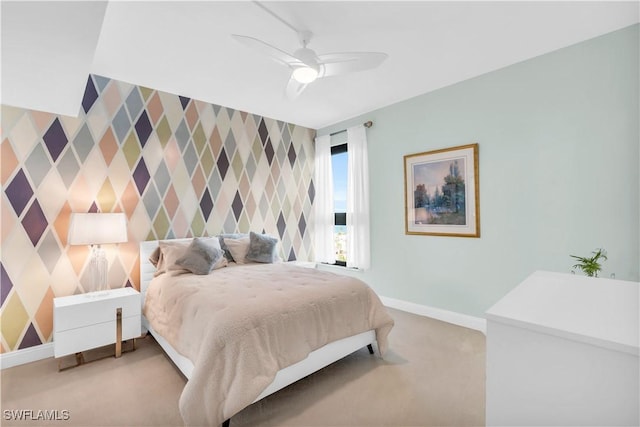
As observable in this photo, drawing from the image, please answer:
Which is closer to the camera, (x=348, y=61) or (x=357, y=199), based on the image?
(x=348, y=61)

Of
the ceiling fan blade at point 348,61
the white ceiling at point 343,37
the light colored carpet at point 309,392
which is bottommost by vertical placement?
the light colored carpet at point 309,392

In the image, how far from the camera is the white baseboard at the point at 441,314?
3.24 metres

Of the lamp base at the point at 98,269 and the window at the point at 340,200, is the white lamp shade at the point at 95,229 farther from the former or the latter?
the window at the point at 340,200

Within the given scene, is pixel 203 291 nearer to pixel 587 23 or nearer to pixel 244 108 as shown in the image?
pixel 244 108

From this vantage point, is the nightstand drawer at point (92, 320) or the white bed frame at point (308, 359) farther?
the nightstand drawer at point (92, 320)

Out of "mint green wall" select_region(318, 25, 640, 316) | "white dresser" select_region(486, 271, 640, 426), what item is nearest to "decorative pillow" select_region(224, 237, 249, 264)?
"mint green wall" select_region(318, 25, 640, 316)

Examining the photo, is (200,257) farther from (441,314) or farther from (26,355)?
(441,314)

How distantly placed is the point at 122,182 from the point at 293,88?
209cm

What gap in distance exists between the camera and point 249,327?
188cm

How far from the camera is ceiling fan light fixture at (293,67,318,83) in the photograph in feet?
7.16

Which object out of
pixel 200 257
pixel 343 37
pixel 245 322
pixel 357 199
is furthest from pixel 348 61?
pixel 357 199

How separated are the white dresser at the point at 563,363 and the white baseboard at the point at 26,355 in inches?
139

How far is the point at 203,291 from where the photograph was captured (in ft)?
7.90

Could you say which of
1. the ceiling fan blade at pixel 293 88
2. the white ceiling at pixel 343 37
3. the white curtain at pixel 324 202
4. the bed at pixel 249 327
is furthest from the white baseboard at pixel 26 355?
the white curtain at pixel 324 202
